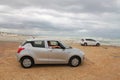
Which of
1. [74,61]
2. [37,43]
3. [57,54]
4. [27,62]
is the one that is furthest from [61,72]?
[37,43]

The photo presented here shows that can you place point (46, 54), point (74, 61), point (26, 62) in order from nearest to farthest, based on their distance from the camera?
point (26, 62) → point (46, 54) → point (74, 61)

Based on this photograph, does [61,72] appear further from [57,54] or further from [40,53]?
[40,53]

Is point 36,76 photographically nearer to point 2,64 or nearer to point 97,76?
point 97,76

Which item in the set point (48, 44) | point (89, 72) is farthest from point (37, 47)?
point (89, 72)

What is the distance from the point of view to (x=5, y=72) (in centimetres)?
1198

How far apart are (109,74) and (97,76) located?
0.82 meters

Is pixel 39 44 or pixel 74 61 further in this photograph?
pixel 74 61

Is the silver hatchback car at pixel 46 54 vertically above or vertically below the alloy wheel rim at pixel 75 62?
above

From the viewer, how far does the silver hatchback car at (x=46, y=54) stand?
12.9 meters

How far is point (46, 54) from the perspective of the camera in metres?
13.1

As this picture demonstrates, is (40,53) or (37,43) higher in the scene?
(37,43)

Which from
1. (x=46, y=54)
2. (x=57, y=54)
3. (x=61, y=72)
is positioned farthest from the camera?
(x=57, y=54)

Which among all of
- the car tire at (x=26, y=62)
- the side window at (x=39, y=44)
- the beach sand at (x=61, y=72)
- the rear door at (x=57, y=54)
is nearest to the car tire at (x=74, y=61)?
the beach sand at (x=61, y=72)

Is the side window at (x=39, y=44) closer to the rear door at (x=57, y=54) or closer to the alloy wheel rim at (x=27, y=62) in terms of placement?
the rear door at (x=57, y=54)
